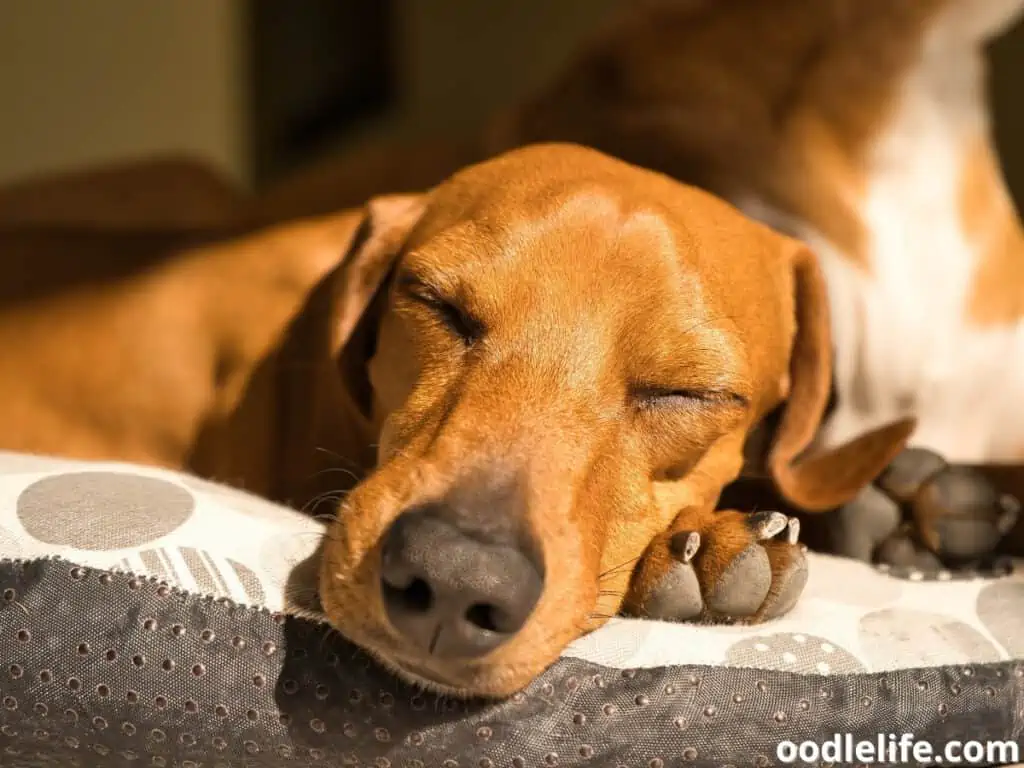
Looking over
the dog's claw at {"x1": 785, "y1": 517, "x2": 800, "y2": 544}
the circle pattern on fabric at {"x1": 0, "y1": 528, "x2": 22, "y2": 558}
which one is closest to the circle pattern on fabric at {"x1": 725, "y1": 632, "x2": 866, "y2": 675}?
the dog's claw at {"x1": 785, "y1": 517, "x2": 800, "y2": 544}

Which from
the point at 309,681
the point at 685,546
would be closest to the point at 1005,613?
the point at 685,546

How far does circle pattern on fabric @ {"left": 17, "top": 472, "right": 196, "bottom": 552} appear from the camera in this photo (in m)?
1.20

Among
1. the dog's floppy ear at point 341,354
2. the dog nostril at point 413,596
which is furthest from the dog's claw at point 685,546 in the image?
the dog's floppy ear at point 341,354

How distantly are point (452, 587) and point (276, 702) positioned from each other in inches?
9.4

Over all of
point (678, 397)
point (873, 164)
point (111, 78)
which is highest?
point (873, 164)

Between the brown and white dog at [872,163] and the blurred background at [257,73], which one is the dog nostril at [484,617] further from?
the blurred background at [257,73]

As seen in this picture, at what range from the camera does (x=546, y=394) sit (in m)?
1.33

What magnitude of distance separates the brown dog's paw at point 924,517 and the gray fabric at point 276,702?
0.51 metres

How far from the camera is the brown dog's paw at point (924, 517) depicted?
5.24 ft

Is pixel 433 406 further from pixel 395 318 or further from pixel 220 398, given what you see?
pixel 220 398

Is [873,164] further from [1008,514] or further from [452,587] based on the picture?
[452,587]

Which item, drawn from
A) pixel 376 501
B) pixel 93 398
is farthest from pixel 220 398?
pixel 376 501

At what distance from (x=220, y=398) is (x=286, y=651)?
1010mm

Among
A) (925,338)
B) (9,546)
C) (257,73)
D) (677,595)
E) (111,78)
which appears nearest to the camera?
(9,546)
